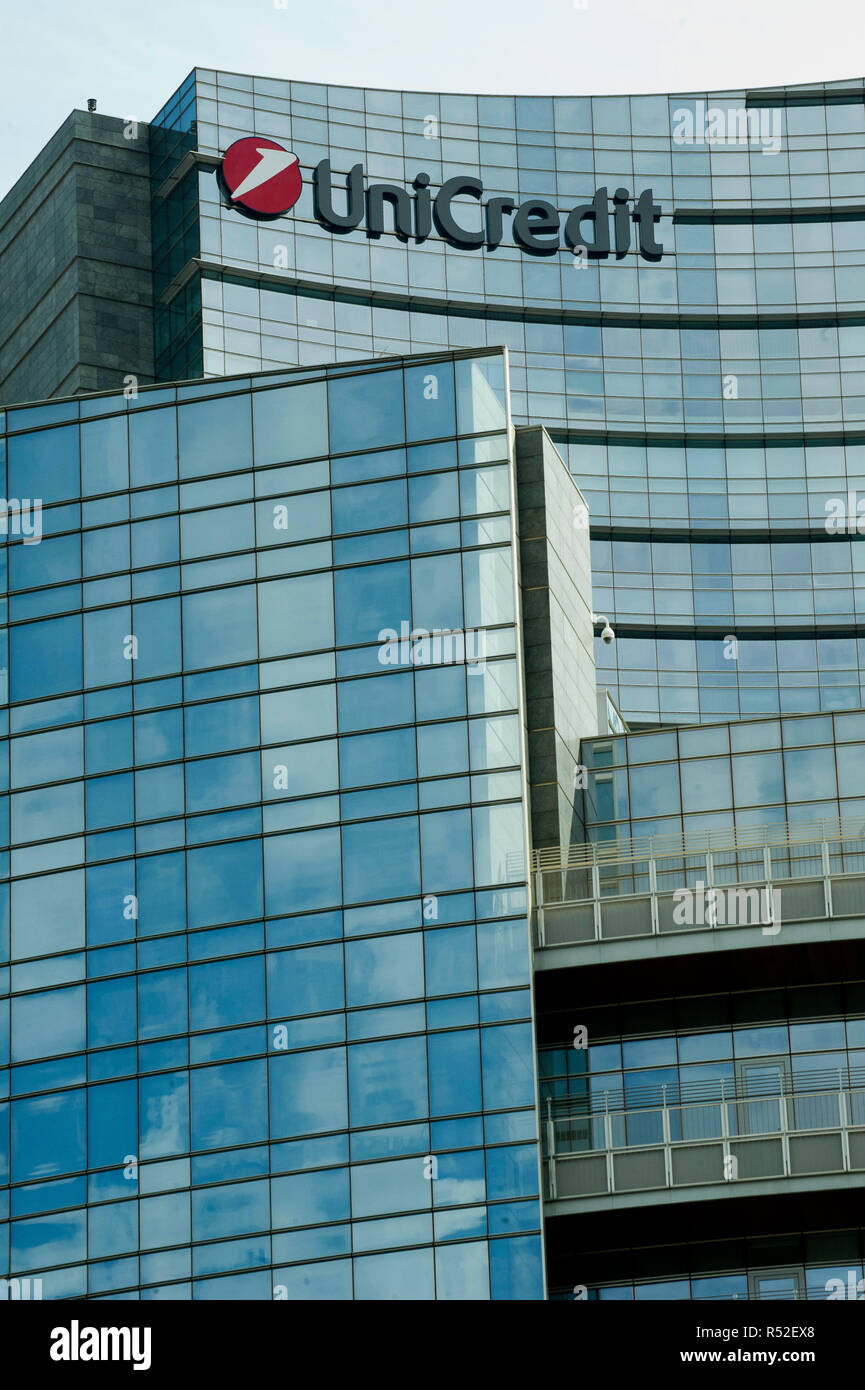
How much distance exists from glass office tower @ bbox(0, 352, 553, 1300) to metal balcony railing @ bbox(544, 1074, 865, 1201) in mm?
1441

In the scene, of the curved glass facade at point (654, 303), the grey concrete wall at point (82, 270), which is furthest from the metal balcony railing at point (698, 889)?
the grey concrete wall at point (82, 270)

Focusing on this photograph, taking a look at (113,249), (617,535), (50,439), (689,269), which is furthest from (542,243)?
(50,439)

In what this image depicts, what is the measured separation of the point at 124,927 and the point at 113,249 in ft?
127

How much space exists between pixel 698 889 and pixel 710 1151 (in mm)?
5827

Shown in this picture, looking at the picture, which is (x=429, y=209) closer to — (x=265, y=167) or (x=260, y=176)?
(x=265, y=167)

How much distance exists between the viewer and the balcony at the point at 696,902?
49.0 m

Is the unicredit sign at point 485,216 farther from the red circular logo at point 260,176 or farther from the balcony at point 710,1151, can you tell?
the balcony at point 710,1151

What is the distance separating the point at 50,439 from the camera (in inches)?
2272

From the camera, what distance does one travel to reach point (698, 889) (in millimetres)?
49844

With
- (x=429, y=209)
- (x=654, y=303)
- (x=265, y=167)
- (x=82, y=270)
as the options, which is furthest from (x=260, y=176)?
(x=654, y=303)

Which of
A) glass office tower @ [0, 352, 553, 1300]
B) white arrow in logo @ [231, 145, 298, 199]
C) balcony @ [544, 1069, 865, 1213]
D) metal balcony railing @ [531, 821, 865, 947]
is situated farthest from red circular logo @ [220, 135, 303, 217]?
balcony @ [544, 1069, 865, 1213]

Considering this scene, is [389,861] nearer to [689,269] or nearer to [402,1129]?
[402,1129]

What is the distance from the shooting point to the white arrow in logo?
85.0 metres

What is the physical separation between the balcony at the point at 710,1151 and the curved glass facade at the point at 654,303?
38.6 metres
